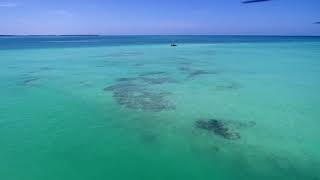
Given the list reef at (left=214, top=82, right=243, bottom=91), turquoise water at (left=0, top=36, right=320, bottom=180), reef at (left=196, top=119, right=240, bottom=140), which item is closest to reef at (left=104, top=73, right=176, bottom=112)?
turquoise water at (left=0, top=36, right=320, bottom=180)

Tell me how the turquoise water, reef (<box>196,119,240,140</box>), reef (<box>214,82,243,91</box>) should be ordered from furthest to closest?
1. reef (<box>214,82,243,91</box>)
2. reef (<box>196,119,240,140</box>)
3. the turquoise water

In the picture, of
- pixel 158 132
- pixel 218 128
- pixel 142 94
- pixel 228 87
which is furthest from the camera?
pixel 228 87

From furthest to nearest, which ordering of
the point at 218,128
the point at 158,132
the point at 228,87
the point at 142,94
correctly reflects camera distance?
the point at 228,87 → the point at 142,94 → the point at 218,128 → the point at 158,132

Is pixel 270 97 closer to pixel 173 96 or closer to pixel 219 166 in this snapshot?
pixel 173 96

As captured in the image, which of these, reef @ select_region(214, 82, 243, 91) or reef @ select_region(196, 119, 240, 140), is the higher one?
reef @ select_region(214, 82, 243, 91)

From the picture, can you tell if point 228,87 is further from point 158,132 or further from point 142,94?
point 158,132

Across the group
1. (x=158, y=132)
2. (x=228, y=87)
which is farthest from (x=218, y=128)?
(x=228, y=87)

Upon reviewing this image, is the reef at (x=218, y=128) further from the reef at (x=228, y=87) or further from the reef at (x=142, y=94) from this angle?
the reef at (x=228, y=87)

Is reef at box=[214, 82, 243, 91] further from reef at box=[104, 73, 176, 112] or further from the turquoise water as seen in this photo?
reef at box=[104, 73, 176, 112]
